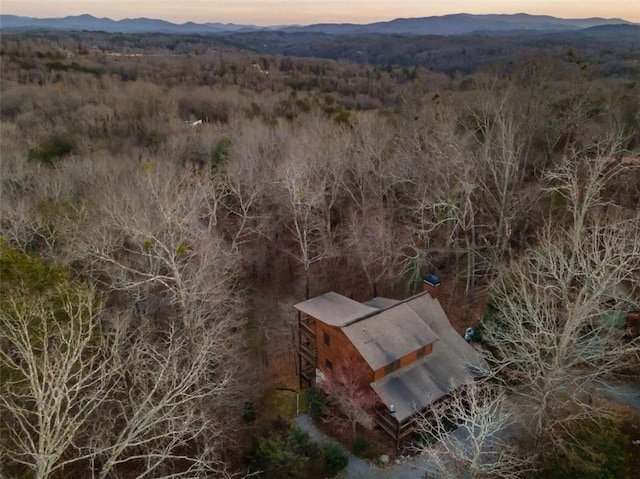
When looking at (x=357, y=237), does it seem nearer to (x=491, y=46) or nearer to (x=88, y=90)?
(x=88, y=90)

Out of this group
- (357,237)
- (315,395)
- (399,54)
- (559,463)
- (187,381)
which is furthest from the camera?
(399,54)

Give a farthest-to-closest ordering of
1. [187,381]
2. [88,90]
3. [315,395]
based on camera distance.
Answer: [88,90], [315,395], [187,381]

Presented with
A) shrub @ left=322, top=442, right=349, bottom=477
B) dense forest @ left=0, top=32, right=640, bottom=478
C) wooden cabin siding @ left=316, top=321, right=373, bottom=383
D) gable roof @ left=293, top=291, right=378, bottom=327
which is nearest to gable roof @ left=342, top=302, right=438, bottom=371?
wooden cabin siding @ left=316, top=321, right=373, bottom=383

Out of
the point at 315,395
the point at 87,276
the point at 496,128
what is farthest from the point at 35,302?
the point at 496,128

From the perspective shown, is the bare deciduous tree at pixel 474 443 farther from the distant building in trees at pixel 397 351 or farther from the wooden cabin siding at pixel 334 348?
the wooden cabin siding at pixel 334 348

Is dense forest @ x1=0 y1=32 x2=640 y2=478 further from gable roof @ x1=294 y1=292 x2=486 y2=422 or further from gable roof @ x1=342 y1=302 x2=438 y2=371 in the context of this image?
gable roof @ x1=342 y1=302 x2=438 y2=371

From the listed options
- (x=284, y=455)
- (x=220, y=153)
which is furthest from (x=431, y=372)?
(x=220, y=153)
